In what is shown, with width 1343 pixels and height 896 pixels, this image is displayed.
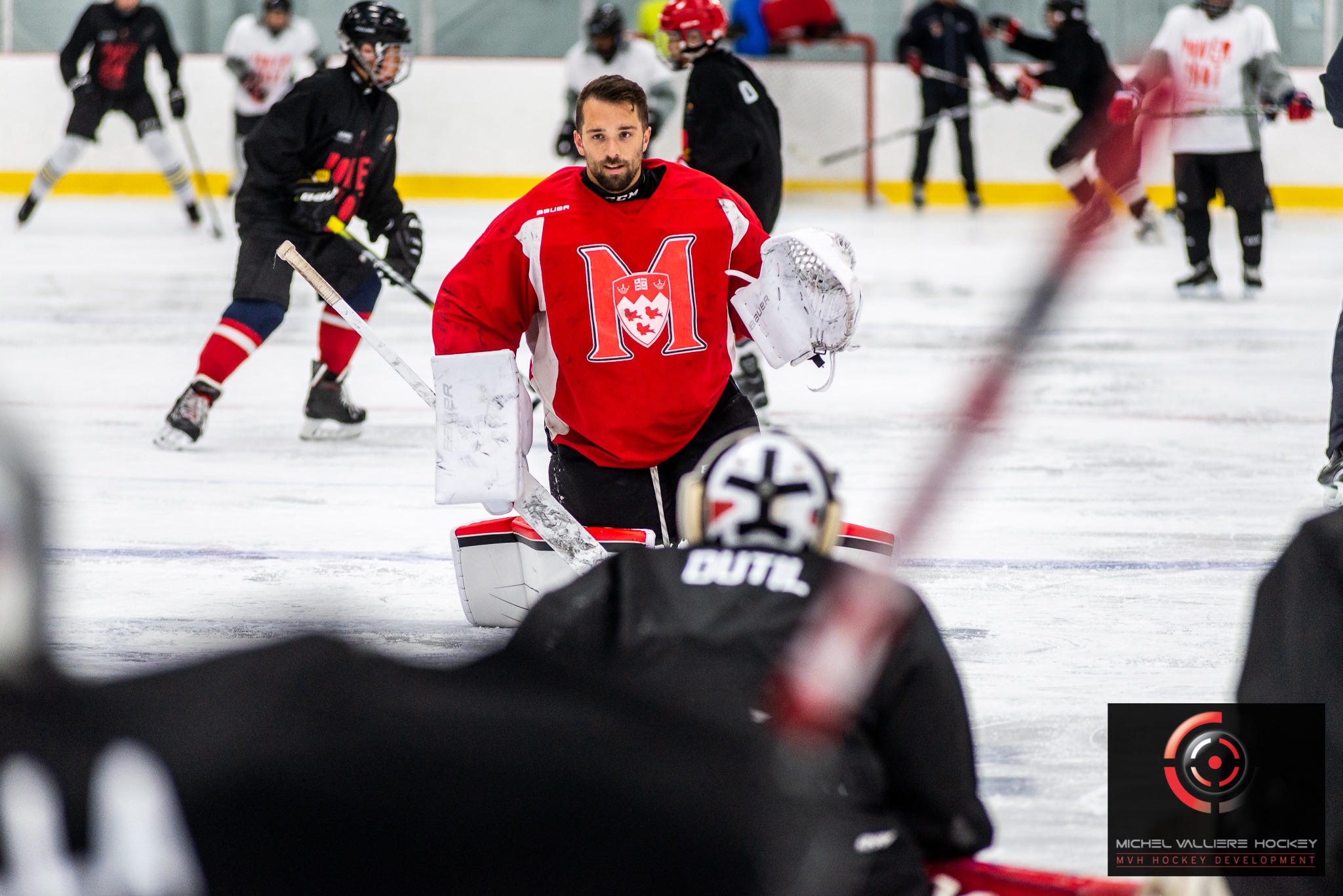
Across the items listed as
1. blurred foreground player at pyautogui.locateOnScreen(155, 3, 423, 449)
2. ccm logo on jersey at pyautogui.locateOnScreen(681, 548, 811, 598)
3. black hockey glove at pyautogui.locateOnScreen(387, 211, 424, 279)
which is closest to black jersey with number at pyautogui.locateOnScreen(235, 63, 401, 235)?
blurred foreground player at pyautogui.locateOnScreen(155, 3, 423, 449)

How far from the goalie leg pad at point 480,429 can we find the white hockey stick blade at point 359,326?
211 millimetres

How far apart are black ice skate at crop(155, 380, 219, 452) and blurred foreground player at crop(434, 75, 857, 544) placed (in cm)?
192

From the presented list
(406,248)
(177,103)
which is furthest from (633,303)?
(177,103)

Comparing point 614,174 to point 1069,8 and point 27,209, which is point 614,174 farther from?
point 27,209

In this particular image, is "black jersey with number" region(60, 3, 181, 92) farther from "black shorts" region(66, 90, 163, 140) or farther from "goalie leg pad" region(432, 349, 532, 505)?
"goalie leg pad" region(432, 349, 532, 505)

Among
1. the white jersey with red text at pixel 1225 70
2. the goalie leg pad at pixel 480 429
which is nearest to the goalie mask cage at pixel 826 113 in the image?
the white jersey with red text at pixel 1225 70

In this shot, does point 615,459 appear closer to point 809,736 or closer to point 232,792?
point 809,736

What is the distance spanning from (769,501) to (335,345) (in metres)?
3.64

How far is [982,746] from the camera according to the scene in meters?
2.49

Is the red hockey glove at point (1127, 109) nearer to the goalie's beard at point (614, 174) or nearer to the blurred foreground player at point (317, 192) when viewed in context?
the goalie's beard at point (614, 174)

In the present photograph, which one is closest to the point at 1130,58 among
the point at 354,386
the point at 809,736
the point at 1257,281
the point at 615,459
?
the point at 809,736

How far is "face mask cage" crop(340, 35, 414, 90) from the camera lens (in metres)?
4.64

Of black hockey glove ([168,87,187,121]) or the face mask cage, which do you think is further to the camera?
black hockey glove ([168,87,187,121])

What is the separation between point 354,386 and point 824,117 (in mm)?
7292
